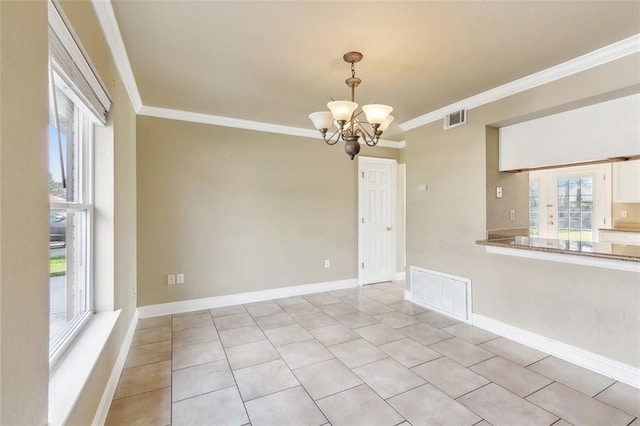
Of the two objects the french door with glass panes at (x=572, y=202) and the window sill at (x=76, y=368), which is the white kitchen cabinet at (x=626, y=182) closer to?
the french door with glass panes at (x=572, y=202)

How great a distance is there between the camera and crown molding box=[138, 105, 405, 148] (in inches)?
146

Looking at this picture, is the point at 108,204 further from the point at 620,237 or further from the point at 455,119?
→ the point at 620,237

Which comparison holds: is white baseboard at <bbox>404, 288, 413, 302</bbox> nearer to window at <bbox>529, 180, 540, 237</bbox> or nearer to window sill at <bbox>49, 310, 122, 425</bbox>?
window at <bbox>529, 180, 540, 237</bbox>

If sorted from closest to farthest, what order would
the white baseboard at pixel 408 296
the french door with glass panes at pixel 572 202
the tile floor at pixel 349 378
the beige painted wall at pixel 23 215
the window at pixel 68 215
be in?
the beige painted wall at pixel 23 215
the window at pixel 68 215
the tile floor at pixel 349 378
the white baseboard at pixel 408 296
the french door with glass panes at pixel 572 202

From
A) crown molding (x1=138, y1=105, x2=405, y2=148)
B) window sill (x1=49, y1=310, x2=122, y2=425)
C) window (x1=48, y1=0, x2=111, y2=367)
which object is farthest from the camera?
crown molding (x1=138, y1=105, x2=405, y2=148)

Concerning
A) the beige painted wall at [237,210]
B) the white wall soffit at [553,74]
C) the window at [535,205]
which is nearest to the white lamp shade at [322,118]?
the white wall soffit at [553,74]

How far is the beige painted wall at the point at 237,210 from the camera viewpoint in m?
3.74

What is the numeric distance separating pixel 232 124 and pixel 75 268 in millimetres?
2696

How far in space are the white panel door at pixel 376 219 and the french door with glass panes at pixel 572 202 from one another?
85.0 inches

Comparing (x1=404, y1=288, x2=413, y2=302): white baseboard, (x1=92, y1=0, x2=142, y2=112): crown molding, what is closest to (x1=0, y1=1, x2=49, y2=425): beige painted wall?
(x1=92, y1=0, x2=142, y2=112): crown molding

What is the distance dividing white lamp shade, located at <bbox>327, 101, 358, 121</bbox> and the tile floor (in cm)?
205

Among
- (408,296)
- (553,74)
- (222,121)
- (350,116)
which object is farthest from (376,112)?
(408,296)

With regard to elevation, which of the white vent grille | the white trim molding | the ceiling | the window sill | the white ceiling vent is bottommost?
the white vent grille

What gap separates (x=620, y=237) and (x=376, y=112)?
15.2ft
